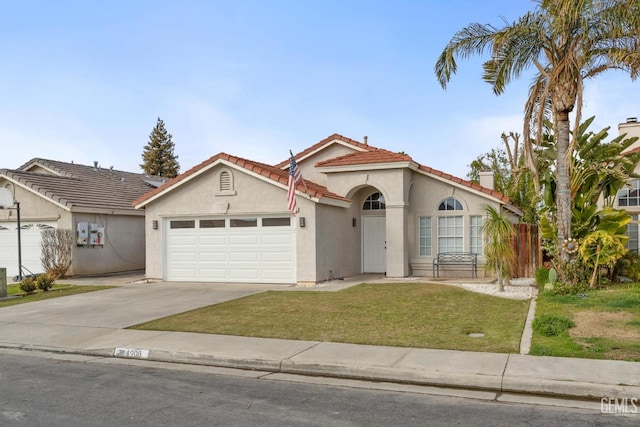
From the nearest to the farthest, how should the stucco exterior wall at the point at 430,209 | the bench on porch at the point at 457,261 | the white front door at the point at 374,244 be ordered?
the bench on porch at the point at 457,261, the stucco exterior wall at the point at 430,209, the white front door at the point at 374,244

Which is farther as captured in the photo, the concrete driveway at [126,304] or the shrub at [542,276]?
the shrub at [542,276]

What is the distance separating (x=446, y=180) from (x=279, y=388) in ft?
41.8

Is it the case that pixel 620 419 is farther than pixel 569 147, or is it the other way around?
pixel 569 147

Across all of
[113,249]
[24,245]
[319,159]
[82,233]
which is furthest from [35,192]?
[319,159]

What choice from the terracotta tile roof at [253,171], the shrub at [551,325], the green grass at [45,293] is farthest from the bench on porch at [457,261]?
the green grass at [45,293]

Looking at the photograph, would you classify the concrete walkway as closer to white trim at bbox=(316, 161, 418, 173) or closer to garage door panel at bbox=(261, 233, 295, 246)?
garage door panel at bbox=(261, 233, 295, 246)

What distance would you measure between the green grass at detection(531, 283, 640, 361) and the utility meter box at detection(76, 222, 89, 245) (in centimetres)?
1613

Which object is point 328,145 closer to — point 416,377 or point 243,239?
point 243,239

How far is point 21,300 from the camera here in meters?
15.4

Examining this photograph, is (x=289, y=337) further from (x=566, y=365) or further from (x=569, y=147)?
(x=569, y=147)

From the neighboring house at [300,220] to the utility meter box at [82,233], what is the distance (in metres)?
3.43

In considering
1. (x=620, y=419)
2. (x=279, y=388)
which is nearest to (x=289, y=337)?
(x=279, y=388)

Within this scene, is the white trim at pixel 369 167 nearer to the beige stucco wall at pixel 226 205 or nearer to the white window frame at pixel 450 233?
the white window frame at pixel 450 233

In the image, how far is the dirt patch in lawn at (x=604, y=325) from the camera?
8852 mm
